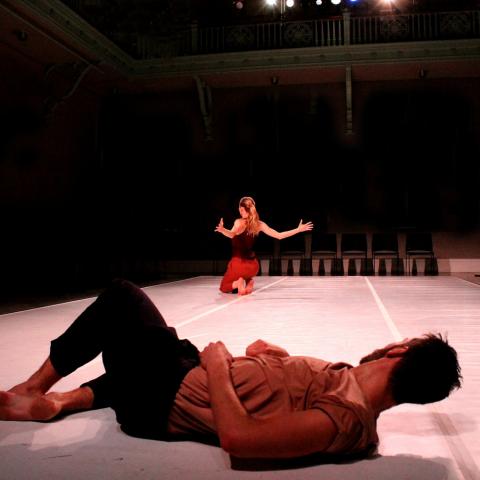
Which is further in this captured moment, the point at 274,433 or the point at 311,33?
the point at 311,33

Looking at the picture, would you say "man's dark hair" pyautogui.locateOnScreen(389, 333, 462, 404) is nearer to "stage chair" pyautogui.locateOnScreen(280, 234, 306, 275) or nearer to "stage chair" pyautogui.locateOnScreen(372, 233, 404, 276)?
"stage chair" pyautogui.locateOnScreen(280, 234, 306, 275)

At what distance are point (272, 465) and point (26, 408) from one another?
774mm

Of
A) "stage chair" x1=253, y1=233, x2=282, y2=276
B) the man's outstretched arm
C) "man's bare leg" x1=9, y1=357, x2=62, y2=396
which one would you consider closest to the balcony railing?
"stage chair" x1=253, y1=233, x2=282, y2=276

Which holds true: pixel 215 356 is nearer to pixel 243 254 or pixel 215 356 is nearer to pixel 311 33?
pixel 243 254

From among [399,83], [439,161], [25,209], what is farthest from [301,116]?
[25,209]

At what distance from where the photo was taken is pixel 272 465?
1.29m

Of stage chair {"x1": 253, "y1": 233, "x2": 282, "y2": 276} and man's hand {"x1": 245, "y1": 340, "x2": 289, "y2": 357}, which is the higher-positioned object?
man's hand {"x1": 245, "y1": 340, "x2": 289, "y2": 357}

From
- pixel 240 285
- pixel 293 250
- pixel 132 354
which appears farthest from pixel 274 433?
pixel 293 250

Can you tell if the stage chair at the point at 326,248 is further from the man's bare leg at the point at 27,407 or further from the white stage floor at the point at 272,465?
the man's bare leg at the point at 27,407

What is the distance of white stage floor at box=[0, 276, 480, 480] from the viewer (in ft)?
4.20

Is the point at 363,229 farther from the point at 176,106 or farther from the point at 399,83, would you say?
the point at 176,106

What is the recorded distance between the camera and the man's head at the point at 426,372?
3.68ft

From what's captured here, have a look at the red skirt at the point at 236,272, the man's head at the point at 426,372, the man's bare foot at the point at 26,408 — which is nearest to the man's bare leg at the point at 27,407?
the man's bare foot at the point at 26,408

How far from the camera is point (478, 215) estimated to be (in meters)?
10.5
